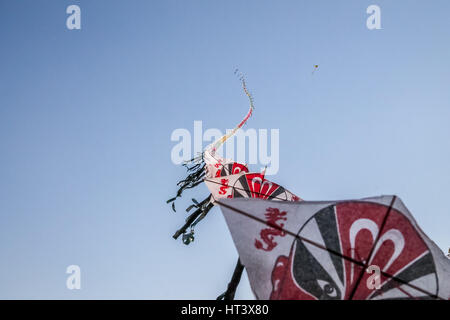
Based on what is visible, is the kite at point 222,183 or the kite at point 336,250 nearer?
the kite at point 336,250

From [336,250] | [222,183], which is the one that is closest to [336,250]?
[336,250]

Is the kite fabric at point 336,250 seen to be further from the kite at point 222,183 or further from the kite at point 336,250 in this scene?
the kite at point 222,183

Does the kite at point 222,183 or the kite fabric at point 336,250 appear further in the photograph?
the kite at point 222,183

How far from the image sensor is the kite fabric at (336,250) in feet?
17.1

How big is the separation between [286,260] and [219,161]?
Answer: 28.4 feet

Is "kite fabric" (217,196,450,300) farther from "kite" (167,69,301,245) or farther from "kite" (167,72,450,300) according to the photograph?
"kite" (167,69,301,245)

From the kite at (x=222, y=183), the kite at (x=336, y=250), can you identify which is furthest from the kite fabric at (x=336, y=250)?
the kite at (x=222, y=183)

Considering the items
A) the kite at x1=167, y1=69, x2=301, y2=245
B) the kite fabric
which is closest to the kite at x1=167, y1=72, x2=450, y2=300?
the kite fabric

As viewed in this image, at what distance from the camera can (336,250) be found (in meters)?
5.42

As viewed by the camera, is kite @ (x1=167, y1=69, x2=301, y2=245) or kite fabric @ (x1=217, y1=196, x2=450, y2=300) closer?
kite fabric @ (x1=217, y1=196, x2=450, y2=300)

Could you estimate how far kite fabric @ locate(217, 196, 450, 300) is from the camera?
17.1 ft

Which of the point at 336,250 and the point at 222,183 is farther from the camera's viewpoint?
the point at 222,183

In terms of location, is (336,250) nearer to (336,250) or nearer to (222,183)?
(336,250)
